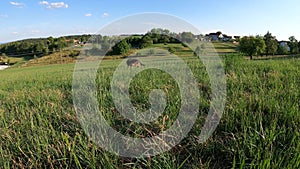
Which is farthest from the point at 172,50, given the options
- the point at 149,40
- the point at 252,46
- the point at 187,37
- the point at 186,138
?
the point at 252,46

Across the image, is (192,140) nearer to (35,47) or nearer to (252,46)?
(252,46)

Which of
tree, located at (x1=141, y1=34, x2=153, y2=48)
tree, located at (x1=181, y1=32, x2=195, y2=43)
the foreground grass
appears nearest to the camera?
the foreground grass

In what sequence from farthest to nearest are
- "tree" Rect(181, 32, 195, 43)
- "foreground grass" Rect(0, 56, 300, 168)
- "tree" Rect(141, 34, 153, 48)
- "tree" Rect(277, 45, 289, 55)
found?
"tree" Rect(277, 45, 289, 55)
"tree" Rect(141, 34, 153, 48)
"tree" Rect(181, 32, 195, 43)
"foreground grass" Rect(0, 56, 300, 168)

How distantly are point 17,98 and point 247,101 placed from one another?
10.8 feet

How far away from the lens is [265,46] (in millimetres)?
→ 52594

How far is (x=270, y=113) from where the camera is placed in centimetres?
215

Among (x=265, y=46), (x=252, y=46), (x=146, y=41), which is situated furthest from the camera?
(x=265, y=46)

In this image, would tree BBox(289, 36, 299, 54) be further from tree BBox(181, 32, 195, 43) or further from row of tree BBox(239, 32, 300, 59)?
tree BBox(181, 32, 195, 43)

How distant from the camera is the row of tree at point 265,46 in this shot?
49.8 meters

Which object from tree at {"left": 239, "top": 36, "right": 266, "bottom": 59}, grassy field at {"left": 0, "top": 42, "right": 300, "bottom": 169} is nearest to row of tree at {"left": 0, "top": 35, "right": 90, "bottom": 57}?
tree at {"left": 239, "top": 36, "right": 266, "bottom": 59}

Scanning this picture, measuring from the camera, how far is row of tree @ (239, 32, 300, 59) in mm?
49812

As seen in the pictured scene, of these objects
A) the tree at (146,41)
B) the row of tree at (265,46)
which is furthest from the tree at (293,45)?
the tree at (146,41)

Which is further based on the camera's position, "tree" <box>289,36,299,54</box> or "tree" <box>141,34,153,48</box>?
"tree" <box>289,36,299,54</box>

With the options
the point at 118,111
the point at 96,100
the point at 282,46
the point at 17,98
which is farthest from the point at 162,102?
the point at 282,46
